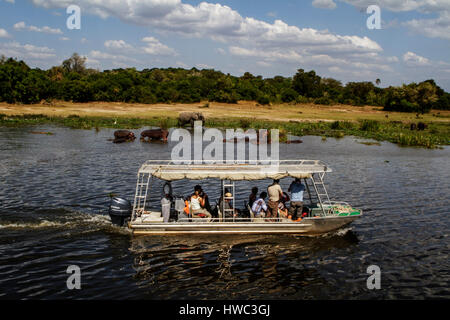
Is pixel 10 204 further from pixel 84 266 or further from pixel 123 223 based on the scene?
pixel 84 266

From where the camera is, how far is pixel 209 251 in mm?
14406

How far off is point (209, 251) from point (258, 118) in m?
45.3

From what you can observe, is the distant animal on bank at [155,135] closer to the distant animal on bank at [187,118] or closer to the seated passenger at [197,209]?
the distant animal on bank at [187,118]

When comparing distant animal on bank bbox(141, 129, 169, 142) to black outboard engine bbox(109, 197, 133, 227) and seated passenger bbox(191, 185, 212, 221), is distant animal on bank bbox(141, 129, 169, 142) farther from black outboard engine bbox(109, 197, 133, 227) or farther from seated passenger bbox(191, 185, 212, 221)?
seated passenger bbox(191, 185, 212, 221)

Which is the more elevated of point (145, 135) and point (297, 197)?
point (145, 135)

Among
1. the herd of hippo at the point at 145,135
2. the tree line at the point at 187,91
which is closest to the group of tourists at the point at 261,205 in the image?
the herd of hippo at the point at 145,135

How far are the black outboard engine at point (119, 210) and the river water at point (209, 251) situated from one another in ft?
1.92

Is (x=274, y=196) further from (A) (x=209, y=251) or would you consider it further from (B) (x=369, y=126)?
(B) (x=369, y=126)

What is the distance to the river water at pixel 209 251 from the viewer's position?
11914 millimetres

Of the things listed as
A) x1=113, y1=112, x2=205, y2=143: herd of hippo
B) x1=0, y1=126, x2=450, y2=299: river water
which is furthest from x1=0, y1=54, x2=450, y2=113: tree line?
x1=0, y1=126, x2=450, y2=299: river water

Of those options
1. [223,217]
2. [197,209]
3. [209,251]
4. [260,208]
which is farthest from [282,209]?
[209,251]

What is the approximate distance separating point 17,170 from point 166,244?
15544 mm
